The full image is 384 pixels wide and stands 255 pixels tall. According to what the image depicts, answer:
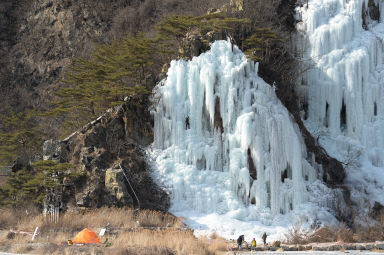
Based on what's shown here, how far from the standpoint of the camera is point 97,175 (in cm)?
2062

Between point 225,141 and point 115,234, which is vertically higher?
point 225,141

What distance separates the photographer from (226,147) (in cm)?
2112

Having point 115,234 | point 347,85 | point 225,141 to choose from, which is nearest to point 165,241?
point 115,234

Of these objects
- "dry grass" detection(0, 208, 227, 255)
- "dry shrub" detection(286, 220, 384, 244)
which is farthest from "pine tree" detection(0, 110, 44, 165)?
"dry shrub" detection(286, 220, 384, 244)

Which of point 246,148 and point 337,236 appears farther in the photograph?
point 246,148

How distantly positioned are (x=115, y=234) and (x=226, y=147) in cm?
649

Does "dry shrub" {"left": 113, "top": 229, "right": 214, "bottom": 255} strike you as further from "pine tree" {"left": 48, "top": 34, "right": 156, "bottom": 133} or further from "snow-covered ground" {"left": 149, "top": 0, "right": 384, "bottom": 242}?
"pine tree" {"left": 48, "top": 34, "right": 156, "bottom": 133}

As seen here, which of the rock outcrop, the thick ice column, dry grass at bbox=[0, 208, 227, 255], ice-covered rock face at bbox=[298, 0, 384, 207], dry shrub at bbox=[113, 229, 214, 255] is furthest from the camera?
ice-covered rock face at bbox=[298, 0, 384, 207]

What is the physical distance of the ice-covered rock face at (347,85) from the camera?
81.7 ft

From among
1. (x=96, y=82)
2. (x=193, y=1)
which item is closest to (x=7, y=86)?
(x=193, y=1)

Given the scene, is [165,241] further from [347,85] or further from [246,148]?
[347,85]

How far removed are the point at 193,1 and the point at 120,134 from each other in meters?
24.8

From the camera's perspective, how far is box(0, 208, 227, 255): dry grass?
1322 centimetres

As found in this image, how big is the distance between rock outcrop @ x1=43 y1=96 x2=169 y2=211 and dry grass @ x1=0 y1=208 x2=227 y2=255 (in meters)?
0.86
